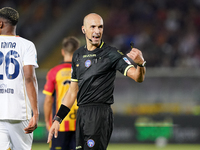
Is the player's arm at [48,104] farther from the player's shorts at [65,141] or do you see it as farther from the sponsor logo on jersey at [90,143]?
the sponsor logo on jersey at [90,143]

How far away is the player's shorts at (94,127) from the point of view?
4875 millimetres

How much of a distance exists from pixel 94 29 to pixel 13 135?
160 cm

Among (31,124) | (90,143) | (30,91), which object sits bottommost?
(90,143)

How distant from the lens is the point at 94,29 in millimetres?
5023

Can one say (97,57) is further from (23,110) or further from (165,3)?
(165,3)

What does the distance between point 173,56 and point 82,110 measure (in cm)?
960

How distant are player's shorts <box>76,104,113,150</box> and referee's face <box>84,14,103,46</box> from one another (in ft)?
2.64

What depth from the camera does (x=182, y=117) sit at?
1114cm

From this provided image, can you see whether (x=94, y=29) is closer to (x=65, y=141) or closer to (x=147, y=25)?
(x=65, y=141)

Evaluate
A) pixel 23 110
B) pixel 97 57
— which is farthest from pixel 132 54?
pixel 23 110

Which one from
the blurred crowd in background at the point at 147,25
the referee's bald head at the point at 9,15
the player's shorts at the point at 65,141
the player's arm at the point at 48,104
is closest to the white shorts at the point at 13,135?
the referee's bald head at the point at 9,15

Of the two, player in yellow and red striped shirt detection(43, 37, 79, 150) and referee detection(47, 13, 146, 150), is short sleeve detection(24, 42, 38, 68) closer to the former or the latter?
referee detection(47, 13, 146, 150)

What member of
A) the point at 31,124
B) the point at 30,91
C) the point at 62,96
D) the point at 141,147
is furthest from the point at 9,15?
the point at 141,147

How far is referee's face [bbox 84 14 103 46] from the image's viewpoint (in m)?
5.01
